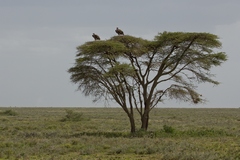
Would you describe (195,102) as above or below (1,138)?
above

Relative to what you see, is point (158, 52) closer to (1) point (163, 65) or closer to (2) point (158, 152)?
(1) point (163, 65)

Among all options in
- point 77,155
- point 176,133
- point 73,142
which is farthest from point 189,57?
point 77,155

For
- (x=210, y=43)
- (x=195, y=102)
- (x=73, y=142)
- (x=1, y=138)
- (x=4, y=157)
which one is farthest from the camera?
(x=195, y=102)

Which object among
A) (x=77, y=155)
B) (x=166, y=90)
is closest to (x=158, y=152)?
(x=77, y=155)

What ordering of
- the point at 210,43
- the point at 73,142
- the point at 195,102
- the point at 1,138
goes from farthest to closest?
the point at 195,102 → the point at 210,43 → the point at 1,138 → the point at 73,142

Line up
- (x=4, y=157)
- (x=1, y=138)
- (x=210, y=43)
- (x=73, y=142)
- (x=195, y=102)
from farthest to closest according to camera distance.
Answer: (x=195, y=102)
(x=210, y=43)
(x=1, y=138)
(x=73, y=142)
(x=4, y=157)

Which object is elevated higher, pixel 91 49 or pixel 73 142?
pixel 91 49

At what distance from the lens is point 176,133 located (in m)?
26.6

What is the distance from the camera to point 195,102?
95.3 feet

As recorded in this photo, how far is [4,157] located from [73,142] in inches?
206

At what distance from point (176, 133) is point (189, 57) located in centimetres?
579

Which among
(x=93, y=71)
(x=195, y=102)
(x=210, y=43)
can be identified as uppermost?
(x=210, y=43)

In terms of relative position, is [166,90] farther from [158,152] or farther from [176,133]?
[158,152]

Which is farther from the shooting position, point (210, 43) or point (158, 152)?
point (210, 43)
